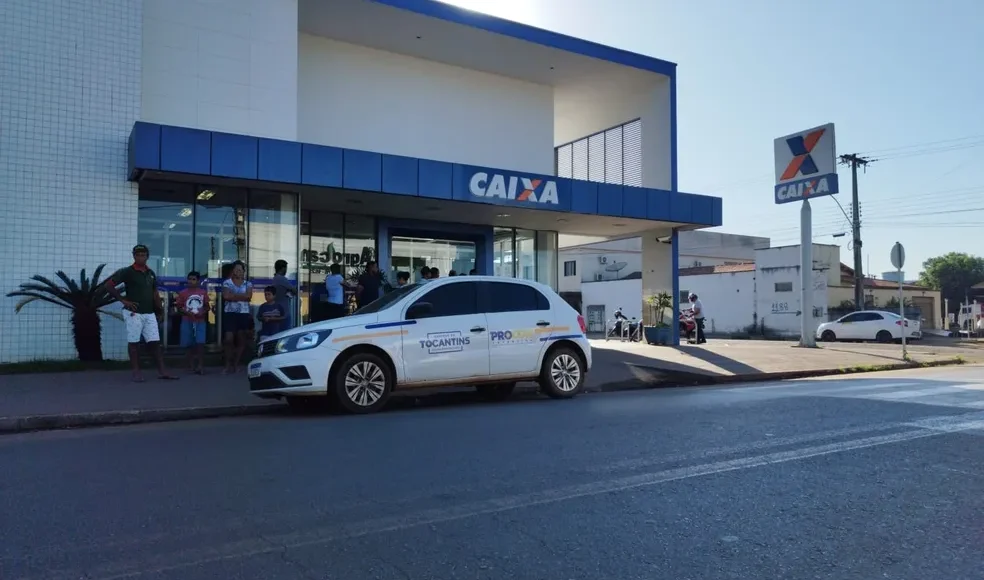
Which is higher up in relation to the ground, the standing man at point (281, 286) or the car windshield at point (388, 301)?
the standing man at point (281, 286)

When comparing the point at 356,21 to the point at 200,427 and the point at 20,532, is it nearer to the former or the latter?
the point at 200,427

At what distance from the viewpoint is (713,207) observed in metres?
19.4

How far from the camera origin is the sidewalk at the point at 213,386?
834 cm

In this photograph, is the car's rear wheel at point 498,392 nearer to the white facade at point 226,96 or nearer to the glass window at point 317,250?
the white facade at point 226,96

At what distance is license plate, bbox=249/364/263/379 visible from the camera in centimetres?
876

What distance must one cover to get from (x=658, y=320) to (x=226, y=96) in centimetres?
1320

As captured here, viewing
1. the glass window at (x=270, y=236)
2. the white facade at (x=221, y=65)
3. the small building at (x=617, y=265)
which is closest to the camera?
the white facade at (x=221, y=65)

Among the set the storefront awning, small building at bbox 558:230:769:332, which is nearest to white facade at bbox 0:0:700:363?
the storefront awning

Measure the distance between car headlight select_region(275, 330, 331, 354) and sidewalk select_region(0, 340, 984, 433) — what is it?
1.04 metres

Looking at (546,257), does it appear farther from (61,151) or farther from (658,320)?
(61,151)

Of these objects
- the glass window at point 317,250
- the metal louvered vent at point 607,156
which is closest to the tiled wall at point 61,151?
the glass window at point 317,250

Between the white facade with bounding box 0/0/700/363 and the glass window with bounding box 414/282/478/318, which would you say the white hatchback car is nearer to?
the glass window with bounding box 414/282/478/318

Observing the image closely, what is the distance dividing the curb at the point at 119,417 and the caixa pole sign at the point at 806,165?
18.0 metres

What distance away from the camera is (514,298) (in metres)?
10.0
